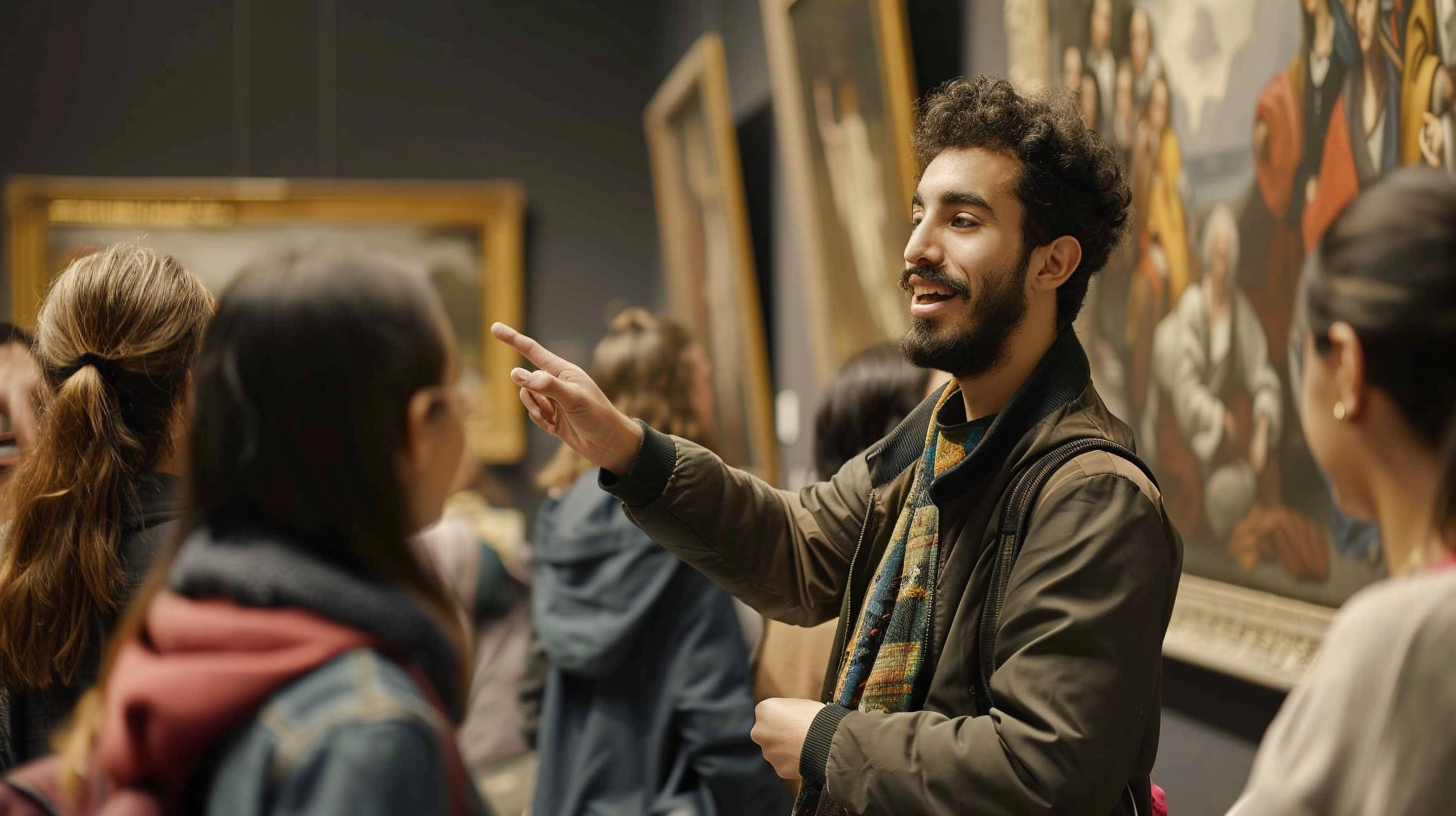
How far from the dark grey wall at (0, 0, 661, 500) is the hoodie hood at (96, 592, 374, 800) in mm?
7864

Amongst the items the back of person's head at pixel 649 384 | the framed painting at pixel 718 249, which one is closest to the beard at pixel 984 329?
the back of person's head at pixel 649 384

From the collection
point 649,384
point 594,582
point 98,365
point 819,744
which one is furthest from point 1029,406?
point 649,384

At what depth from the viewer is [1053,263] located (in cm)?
225

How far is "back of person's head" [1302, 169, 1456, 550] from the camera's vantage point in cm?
133

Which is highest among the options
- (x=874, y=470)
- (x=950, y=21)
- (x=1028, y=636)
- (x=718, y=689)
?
(x=950, y=21)

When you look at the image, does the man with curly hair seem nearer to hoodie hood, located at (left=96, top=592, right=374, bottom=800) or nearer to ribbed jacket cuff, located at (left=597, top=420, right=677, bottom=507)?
ribbed jacket cuff, located at (left=597, top=420, right=677, bottom=507)

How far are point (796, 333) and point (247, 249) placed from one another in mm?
4307

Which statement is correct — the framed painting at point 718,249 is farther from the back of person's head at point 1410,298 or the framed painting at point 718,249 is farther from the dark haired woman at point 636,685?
the back of person's head at point 1410,298

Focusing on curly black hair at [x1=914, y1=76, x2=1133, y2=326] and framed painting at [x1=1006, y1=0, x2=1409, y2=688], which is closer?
curly black hair at [x1=914, y1=76, x2=1133, y2=326]

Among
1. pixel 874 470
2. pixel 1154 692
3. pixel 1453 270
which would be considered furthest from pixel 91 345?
pixel 1453 270

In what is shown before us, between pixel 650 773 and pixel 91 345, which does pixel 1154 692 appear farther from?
pixel 650 773

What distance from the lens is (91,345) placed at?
2.11m

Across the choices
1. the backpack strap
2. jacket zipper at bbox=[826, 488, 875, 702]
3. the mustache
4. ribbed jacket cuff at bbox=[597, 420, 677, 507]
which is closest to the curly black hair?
the mustache

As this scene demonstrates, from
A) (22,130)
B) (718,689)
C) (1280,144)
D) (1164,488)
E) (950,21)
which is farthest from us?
(22,130)
